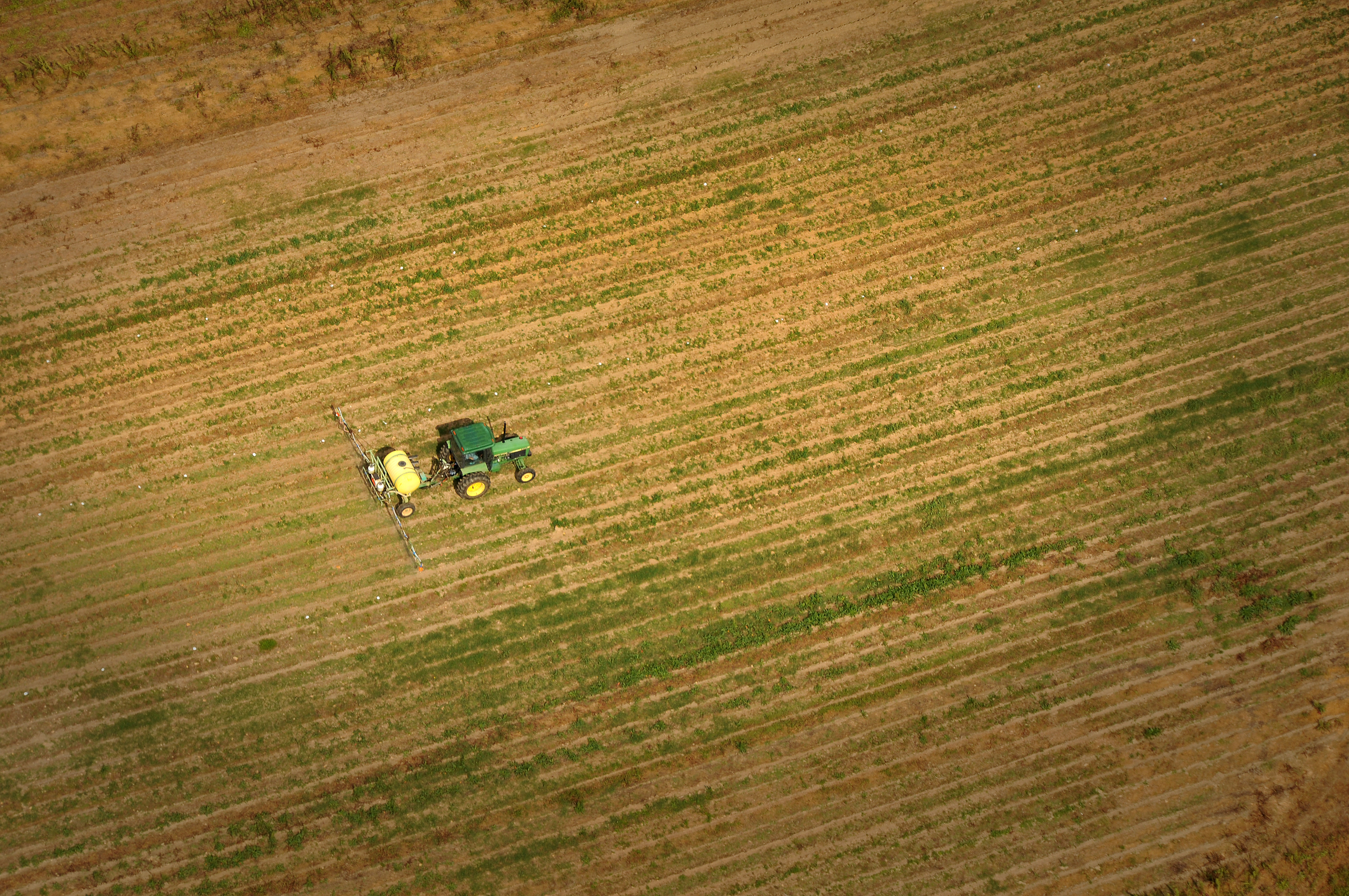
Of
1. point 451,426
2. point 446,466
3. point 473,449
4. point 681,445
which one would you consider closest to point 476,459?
point 473,449

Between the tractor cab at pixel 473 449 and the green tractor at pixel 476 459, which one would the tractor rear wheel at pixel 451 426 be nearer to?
the green tractor at pixel 476 459

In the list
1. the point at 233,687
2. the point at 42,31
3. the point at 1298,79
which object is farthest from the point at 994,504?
the point at 42,31

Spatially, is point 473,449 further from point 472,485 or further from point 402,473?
point 402,473

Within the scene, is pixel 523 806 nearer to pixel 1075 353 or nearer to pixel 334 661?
pixel 334 661

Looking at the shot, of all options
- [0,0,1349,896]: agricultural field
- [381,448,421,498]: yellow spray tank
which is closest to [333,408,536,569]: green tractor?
[381,448,421,498]: yellow spray tank

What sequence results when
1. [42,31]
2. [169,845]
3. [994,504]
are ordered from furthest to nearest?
[42,31], [994,504], [169,845]
